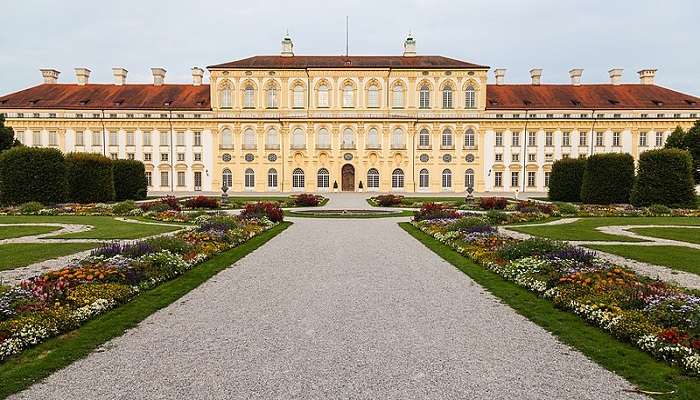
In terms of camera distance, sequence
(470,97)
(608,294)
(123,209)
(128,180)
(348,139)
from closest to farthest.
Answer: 1. (608,294)
2. (123,209)
3. (128,180)
4. (470,97)
5. (348,139)

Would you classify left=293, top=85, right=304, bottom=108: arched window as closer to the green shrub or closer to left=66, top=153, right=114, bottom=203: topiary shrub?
left=66, top=153, right=114, bottom=203: topiary shrub

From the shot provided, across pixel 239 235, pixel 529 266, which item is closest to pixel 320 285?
pixel 529 266

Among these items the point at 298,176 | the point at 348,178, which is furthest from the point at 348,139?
the point at 298,176

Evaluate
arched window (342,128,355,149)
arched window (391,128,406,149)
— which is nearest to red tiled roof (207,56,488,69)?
arched window (342,128,355,149)

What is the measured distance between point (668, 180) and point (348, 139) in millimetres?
33713

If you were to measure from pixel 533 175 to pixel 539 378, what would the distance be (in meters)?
55.3

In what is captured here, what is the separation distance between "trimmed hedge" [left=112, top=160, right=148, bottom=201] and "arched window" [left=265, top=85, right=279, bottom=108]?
19816mm

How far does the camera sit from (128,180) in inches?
1499

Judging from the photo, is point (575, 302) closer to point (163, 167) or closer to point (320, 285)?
point (320, 285)

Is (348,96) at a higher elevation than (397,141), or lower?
higher

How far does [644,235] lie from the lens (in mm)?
16688

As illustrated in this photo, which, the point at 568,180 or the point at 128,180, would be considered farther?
the point at 128,180

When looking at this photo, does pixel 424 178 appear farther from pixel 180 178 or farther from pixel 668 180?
pixel 668 180

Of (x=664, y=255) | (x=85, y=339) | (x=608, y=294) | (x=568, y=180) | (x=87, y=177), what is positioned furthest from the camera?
(x=568, y=180)
